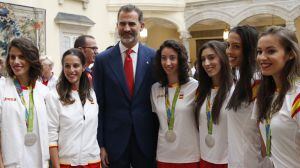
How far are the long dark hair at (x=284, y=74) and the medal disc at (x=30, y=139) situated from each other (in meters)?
1.84

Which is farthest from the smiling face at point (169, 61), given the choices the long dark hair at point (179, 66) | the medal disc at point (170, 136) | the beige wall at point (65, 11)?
the beige wall at point (65, 11)

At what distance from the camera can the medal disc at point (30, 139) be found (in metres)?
2.96

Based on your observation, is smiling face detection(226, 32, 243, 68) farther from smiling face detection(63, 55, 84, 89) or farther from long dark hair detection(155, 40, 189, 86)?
smiling face detection(63, 55, 84, 89)

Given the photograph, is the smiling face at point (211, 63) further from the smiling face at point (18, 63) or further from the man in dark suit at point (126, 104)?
the smiling face at point (18, 63)

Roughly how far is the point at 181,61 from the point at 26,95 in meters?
1.50

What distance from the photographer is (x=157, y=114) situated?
11.7ft

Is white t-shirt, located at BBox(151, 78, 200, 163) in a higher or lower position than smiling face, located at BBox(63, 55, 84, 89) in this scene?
lower

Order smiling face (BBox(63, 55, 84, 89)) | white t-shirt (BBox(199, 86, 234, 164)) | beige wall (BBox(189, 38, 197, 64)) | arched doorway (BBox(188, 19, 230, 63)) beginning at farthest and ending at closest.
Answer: beige wall (BBox(189, 38, 197, 64)) → arched doorway (BBox(188, 19, 230, 63)) → smiling face (BBox(63, 55, 84, 89)) → white t-shirt (BBox(199, 86, 234, 164))

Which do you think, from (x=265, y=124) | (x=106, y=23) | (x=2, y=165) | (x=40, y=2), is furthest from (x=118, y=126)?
(x=106, y=23)

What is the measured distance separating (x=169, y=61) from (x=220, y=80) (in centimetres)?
53

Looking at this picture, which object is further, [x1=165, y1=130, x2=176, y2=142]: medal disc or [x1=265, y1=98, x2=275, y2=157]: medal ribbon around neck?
[x1=165, y1=130, x2=176, y2=142]: medal disc

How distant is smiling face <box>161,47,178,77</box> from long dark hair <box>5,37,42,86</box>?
3.89 feet

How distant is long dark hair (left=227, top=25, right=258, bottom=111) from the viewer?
2879 mm

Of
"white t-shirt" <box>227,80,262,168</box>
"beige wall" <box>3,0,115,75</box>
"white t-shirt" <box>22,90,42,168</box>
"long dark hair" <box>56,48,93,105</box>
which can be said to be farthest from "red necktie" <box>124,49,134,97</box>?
"beige wall" <box>3,0,115,75</box>
